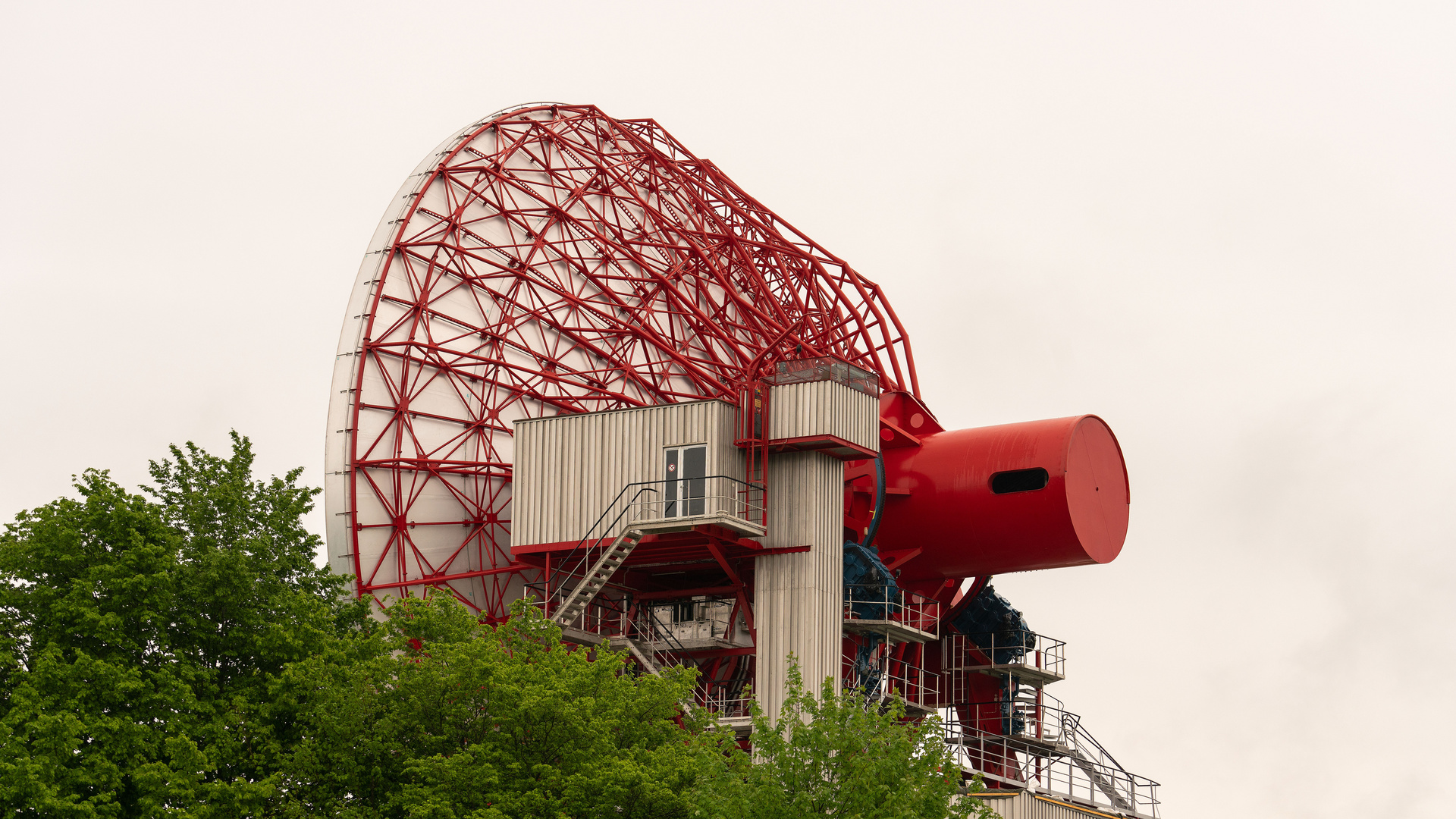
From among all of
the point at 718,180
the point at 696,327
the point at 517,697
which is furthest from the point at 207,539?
the point at 718,180

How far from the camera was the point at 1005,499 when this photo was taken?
5531 centimetres

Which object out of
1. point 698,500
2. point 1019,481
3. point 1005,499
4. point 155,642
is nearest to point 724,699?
point 698,500

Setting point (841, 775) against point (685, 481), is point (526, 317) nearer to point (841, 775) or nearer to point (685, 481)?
point (685, 481)

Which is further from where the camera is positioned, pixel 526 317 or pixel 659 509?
pixel 526 317

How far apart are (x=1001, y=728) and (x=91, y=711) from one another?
30.7m

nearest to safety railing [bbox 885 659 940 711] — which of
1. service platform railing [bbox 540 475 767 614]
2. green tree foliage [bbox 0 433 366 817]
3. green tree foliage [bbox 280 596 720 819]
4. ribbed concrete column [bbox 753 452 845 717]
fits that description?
ribbed concrete column [bbox 753 452 845 717]

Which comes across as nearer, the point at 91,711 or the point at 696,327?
the point at 91,711

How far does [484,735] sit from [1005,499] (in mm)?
20015

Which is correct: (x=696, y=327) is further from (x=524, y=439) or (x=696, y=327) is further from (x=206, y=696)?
(x=206, y=696)

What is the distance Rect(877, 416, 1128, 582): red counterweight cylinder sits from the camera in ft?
180

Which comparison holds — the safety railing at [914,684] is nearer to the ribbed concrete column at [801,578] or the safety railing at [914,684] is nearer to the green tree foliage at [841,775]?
the ribbed concrete column at [801,578]

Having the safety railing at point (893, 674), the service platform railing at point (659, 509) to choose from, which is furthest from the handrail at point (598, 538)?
the safety railing at point (893, 674)

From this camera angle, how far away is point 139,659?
4350cm

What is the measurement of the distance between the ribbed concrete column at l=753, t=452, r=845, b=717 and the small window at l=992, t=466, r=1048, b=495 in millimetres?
5730
